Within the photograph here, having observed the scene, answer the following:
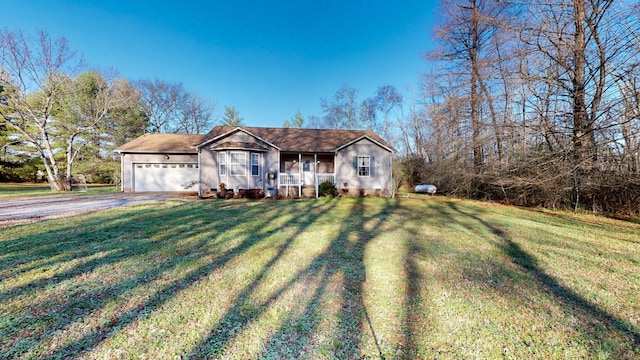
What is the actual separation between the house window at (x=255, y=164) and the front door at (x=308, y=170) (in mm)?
2861

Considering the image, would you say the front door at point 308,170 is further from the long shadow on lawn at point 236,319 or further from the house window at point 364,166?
the long shadow on lawn at point 236,319

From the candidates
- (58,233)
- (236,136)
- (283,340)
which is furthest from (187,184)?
(283,340)

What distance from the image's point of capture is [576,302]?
3.11 m

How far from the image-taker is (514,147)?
1088 centimetres

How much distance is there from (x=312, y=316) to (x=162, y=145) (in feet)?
58.7

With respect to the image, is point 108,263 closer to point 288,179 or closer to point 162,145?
point 288,179

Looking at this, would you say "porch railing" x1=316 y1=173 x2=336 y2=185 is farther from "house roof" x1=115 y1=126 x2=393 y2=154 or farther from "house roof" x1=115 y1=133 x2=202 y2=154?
"house roof" x1=115 y1=133 x2=202 y2=154

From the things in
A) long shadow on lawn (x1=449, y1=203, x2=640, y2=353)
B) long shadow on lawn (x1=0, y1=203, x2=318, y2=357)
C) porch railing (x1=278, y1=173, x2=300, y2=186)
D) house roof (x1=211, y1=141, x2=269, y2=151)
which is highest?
house roof (x1=211, y1=141, x2=269, y2=151)

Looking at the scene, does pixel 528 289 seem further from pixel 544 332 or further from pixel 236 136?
pixel 236 136

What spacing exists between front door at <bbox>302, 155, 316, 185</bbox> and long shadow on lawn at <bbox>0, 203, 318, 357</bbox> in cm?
828

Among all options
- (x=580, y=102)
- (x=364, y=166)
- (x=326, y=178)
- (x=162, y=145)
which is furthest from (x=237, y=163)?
(x=580, y=102)

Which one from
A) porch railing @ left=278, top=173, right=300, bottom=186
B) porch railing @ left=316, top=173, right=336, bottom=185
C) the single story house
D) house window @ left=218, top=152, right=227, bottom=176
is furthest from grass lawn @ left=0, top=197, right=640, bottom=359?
porch railing @ left=316, top=173, right=336, bottom=185

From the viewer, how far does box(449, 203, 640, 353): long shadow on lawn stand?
2.54 m

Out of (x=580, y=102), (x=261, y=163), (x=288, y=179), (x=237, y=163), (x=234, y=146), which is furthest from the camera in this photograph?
(x=288, y=179)
